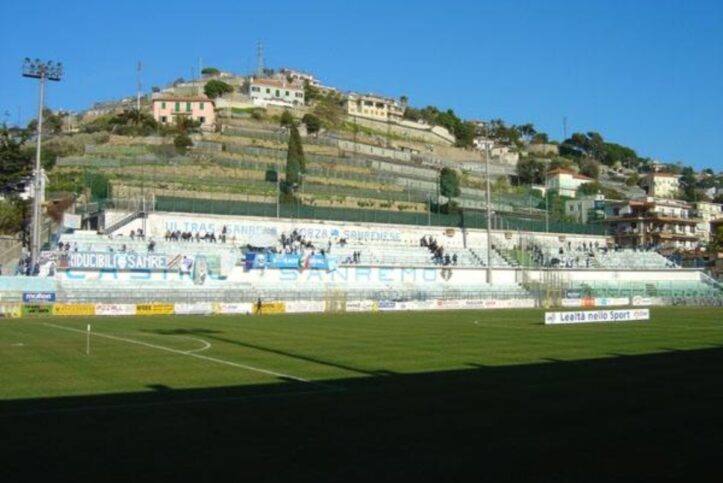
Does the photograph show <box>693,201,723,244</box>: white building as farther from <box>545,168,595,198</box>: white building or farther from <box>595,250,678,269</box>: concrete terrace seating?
<box>595,250,678,269</box>: concrete terrace seating

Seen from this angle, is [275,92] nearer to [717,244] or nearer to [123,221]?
[717,244]

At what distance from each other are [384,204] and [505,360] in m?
76.5

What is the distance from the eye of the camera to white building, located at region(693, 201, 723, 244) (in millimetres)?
135863

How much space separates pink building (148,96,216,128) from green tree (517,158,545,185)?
2547 inches

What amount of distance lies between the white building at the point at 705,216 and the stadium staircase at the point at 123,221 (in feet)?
315

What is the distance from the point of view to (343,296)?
214ft

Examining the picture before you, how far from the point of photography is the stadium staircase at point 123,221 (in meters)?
69.9

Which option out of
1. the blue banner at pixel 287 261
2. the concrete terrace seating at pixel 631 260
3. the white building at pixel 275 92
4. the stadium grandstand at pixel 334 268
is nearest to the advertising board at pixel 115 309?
the stadium grandstand at pixel 334 268

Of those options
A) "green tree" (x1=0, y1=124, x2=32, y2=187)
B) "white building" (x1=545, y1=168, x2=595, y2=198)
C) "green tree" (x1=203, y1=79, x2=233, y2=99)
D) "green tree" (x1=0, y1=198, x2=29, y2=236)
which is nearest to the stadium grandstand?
"green tree" (x1=0, y1=198, x2=29, y2=236)

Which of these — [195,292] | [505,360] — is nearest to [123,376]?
[505,360]

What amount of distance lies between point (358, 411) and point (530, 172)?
15518 cm

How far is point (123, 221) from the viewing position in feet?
233

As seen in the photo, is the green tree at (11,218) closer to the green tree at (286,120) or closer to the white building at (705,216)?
the green tree at (286,120)

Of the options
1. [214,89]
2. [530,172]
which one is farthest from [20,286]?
[530,172]
